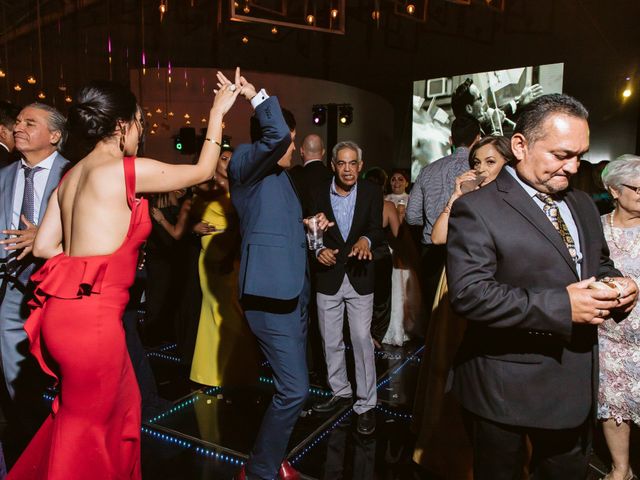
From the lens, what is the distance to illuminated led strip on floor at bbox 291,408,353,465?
8.25ft

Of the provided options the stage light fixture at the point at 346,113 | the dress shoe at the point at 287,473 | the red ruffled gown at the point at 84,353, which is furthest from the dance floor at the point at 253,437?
the stage light fixture at the point at 346,113

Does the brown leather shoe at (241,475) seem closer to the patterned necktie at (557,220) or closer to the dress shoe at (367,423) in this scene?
the dress shoe at (367,423)

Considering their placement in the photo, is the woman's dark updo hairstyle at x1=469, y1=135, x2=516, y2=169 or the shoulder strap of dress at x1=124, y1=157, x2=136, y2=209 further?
the woman's dark updo hairstyle at x1=469, y1=135, x2=516, y2=169

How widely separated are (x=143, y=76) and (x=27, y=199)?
8088 mm

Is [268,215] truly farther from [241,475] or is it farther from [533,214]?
[241,475]

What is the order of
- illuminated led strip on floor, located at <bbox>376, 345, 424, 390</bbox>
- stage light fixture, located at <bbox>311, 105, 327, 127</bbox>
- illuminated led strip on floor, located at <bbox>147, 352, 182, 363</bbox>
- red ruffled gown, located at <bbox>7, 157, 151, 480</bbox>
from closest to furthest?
1. red ruffled gown, located at <bbox>7, 157, 151, 480</bbox>
2. illuminated led strip on floor, located at <bbox>376, 345, 424, 390</bbox>
3. illuminated led strip on floor, located at <bbox>147, 352, 182, 363</bbox>
4. stage light fixture, located at <bbox>311, 105, 327, 127</bbox>

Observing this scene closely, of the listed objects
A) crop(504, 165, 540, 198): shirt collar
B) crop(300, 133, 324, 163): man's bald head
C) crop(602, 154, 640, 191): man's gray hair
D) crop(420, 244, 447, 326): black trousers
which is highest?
crop(300, 133, 324, 163): man's bald head

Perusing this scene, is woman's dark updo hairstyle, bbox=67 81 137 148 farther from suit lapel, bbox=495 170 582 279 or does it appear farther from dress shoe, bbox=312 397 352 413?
dress shoe, bbox=312 397 352 413

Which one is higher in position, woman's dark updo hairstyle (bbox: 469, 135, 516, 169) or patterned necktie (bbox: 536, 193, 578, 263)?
woman's dark updo hairstyle (bbox: 469, 135, 516, 169)

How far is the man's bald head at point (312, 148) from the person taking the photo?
142 inches

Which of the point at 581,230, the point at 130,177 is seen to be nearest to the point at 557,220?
the point at 581,230

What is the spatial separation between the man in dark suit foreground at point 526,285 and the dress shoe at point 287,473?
1.09 meters

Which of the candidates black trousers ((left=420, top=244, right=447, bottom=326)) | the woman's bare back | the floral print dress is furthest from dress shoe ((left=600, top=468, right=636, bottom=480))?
the woman's bare back

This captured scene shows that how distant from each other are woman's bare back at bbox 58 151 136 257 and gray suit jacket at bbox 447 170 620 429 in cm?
118
